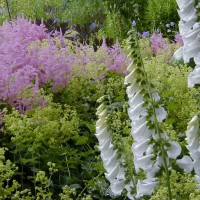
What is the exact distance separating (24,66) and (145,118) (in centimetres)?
242

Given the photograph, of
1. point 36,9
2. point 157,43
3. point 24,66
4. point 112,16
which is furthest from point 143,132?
point 36,9

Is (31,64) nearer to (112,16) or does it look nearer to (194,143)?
(194,143)

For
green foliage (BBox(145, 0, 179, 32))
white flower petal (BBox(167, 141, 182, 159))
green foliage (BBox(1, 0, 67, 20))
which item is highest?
green foliage (BBox(1, 0, 67, 20))

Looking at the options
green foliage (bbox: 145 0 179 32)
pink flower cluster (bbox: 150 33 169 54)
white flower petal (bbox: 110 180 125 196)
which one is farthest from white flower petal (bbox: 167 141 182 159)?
green foliage (bbox: 145 0 179 32)

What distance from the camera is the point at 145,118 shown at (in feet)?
6.35

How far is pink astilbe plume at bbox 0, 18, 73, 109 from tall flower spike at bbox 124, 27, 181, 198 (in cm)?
187

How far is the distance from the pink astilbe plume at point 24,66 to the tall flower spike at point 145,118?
73.5 inches

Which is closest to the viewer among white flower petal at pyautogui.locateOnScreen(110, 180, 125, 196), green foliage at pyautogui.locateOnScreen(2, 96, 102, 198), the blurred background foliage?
white flower petal at pyautogui.locateOnScreen(110, 180, 125, 196)

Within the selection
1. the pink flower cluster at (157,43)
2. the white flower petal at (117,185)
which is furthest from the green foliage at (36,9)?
the white flower petal at (117,185)

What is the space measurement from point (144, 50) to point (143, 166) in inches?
131

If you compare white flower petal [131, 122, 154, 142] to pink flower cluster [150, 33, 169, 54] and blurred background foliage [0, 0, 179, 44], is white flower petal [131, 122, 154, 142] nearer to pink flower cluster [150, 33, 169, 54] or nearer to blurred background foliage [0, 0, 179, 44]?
pink flower cluster [150, 33, 169, 54]

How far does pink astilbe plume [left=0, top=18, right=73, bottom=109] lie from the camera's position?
149 inches

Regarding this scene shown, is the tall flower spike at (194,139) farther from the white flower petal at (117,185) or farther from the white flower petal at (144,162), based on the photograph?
the white flower petal at (117,185)

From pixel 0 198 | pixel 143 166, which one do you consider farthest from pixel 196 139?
pixel 0 198
